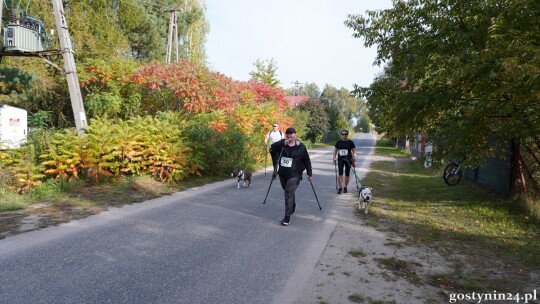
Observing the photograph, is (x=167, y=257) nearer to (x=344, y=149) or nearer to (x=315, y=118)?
(x=344, y=149)

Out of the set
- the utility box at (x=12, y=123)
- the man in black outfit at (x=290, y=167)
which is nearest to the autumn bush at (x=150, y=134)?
the utility box at (x=12, y=123)

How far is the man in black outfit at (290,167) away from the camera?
21.8 feet

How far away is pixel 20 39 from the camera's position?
12.8 metres

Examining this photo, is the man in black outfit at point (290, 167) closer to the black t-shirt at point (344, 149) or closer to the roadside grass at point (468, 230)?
the roadside grass at point (468, 230)

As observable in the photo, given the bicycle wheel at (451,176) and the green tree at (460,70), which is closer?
the green tree at (460,70)

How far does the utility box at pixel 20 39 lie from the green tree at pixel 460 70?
11.2 m

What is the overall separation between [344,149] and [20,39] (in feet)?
38.3

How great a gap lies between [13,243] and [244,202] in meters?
4.50

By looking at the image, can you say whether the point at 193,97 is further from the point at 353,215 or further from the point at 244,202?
the point at 353,215

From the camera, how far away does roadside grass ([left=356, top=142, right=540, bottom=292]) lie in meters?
4.47

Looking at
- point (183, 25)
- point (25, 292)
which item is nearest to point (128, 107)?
point (25, 292)

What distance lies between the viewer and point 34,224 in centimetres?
598

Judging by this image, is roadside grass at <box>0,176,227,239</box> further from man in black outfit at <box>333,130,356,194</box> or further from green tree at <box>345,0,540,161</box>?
green tree at <box>345,0,540,161</box>

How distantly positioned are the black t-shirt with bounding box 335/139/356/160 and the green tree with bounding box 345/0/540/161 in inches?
51.7
